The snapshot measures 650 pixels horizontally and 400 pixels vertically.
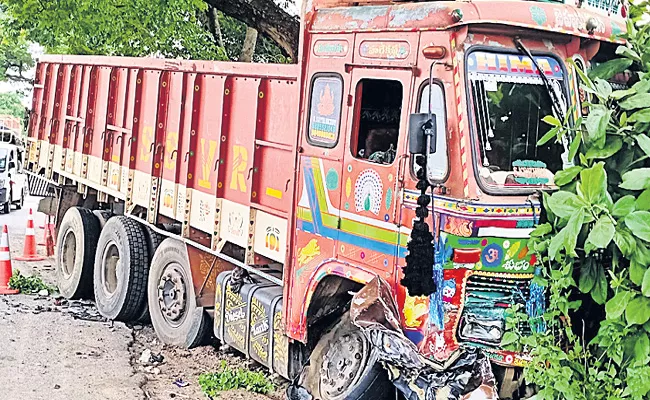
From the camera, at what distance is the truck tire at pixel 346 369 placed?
17.7 ft

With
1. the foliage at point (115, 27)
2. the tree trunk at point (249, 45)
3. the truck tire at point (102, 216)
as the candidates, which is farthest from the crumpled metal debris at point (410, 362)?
the tree trunk at point (249, 45)

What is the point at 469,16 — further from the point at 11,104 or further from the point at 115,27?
the point at 11,104

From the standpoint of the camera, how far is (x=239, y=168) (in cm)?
721

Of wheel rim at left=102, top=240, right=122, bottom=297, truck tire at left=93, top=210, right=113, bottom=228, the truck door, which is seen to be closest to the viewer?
the truck door

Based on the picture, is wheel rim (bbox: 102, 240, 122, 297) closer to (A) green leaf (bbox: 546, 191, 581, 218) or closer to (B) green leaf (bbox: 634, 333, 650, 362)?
(A) green leaf (bbox: 546, 191, 581, 218)

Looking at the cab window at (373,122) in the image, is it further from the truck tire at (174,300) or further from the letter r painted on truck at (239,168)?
the truck tire at (174,300)

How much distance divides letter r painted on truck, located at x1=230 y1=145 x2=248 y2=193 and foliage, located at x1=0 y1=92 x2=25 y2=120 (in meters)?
39.0

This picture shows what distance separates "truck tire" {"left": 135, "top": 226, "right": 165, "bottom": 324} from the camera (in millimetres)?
9211

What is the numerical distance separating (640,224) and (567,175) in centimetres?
52

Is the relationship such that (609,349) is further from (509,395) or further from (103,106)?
(103,106)

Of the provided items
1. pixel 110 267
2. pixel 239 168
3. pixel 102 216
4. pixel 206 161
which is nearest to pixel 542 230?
pixel 239 168

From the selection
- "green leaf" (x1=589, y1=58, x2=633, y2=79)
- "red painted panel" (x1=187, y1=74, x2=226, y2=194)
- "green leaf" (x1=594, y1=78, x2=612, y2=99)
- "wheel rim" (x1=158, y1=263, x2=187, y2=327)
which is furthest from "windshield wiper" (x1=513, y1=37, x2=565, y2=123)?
"wheel rim" (x1=158, y1=263, x2=187, y2=327)

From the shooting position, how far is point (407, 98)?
505 cm

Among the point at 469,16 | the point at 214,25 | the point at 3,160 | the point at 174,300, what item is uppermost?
the point at 214,25
